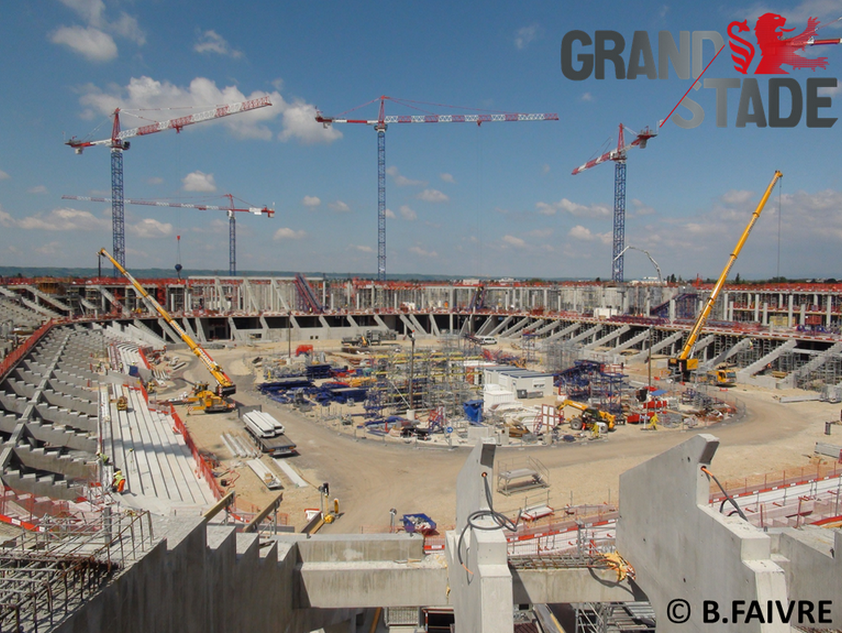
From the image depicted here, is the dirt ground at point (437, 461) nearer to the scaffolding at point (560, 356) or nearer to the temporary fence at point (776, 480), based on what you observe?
the temporary fence at point (776, 480)

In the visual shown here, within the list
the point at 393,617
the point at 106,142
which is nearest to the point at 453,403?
the point at 393,617

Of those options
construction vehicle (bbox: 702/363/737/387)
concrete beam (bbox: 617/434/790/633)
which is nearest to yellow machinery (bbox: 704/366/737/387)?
construction vehicle (bbox: 702/363/737/387)

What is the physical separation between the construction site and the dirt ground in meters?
0.13

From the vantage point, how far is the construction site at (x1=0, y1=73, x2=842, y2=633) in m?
6.08

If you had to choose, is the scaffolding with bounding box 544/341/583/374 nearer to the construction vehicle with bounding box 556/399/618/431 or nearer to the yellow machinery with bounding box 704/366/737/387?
the yellow machinery with bounding box 704/366/737/387

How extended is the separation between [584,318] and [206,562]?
53.7 m

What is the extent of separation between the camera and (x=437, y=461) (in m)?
20.2

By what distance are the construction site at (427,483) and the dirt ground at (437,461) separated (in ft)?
0.42

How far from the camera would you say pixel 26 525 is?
7344mm

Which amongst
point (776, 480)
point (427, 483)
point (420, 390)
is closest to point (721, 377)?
point (776, 480)

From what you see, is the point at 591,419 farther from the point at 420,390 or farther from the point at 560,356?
the point at 560,356

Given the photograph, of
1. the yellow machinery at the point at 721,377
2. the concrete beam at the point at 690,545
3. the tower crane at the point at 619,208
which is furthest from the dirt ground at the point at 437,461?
the tower crane at the point at 619,208

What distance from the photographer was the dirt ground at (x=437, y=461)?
16.1m

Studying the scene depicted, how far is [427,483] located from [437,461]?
8.02ft
